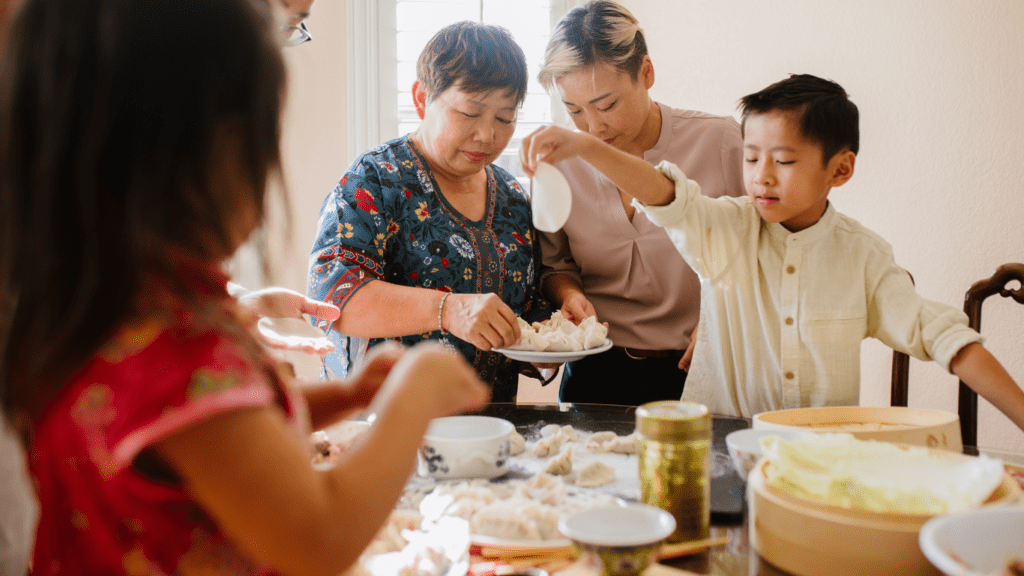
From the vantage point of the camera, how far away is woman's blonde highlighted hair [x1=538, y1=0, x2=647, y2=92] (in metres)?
1.77

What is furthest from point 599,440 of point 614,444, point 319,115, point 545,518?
point 319,115

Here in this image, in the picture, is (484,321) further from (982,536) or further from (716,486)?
(982,536)

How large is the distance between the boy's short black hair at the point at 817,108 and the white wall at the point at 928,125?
106 centimetres

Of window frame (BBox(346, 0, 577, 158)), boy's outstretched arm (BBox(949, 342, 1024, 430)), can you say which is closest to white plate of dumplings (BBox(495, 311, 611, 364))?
boy's outstretched arm (BBox(949, 342, 1024, 430))

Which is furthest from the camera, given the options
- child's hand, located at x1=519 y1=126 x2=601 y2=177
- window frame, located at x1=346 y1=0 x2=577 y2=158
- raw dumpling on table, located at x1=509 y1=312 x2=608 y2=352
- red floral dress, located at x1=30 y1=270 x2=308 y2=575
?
window frame, located at x1=346 y1=0 x2=577 y2=158

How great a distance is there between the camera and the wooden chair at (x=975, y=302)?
1.66 m

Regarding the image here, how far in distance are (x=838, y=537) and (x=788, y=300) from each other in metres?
0.91

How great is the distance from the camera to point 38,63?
509mm

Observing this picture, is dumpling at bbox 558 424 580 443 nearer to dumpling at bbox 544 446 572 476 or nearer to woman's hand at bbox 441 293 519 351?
dumpling at bbox 544 446 572 476

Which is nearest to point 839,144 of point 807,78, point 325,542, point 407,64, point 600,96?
point 807,78

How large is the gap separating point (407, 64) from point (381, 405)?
2.80m

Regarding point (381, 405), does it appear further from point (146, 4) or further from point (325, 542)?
point (146, 4)

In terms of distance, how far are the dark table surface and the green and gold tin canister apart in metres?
0.04

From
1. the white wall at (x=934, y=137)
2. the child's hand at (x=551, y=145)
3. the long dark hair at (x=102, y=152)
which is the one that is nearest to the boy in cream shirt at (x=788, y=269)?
the child's hand at (x=551, y=145)
